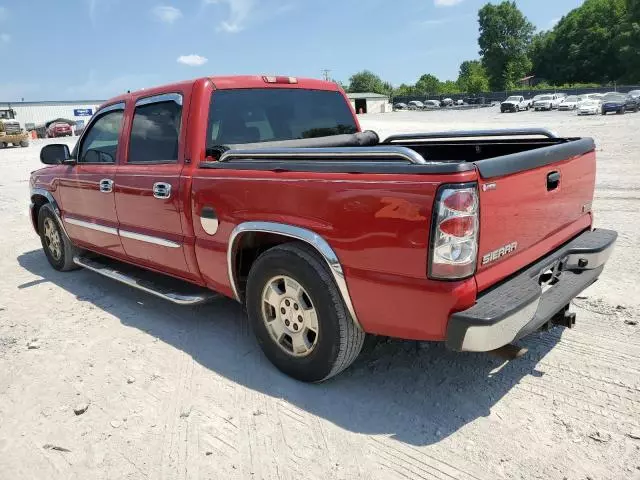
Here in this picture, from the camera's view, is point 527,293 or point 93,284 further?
point 93,284

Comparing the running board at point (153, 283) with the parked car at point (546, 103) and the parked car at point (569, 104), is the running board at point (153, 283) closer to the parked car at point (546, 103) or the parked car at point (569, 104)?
the parked car at point (569, 104)

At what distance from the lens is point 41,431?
115 inches

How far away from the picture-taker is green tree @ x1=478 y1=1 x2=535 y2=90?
10075cm

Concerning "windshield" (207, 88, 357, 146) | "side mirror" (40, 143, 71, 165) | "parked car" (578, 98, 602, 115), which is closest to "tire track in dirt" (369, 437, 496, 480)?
"windshield" (207, 88, 357, 146)

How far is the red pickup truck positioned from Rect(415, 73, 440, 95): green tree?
113581 mm

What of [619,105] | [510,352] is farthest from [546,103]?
[510,352]

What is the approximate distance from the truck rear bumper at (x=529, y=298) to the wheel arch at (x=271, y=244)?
644 millimetres

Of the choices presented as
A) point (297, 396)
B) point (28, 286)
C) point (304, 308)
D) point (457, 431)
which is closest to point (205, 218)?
point (304, 308)

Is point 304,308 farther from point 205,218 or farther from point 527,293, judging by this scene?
point 527,293

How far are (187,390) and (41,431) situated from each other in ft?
2.76

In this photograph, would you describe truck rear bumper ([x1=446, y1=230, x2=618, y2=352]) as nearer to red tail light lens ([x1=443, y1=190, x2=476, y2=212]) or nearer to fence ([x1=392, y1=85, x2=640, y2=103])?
red tail light lens ([x1=443, y1=190, x2=476, y2=212])

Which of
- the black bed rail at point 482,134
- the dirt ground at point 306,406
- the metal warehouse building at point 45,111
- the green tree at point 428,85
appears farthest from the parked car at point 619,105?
the green tree at point 428,85

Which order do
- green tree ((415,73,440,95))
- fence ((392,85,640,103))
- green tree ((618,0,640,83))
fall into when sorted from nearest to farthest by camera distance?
fence ((392,85,640,103))
green tree ((618,0,640,83))
green tree ((415,73,440,95))

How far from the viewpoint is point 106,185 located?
14.7 ft
